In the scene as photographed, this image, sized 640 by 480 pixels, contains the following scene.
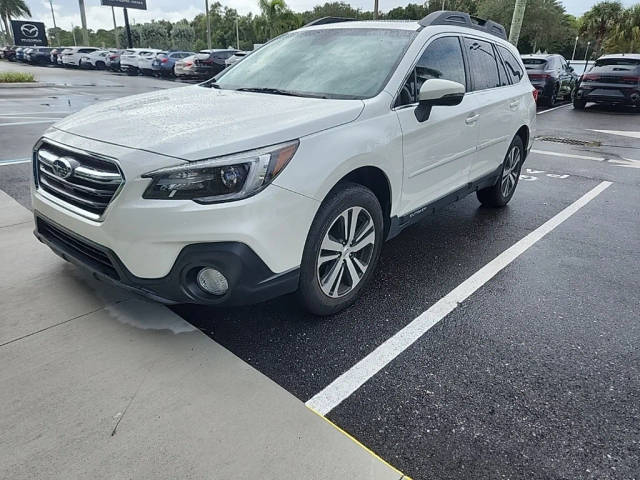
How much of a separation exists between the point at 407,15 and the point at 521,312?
60.4m

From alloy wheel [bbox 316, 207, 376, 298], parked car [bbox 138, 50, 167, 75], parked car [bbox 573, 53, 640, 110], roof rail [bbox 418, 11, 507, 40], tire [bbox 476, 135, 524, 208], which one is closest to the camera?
alloy wheel [bbox 316, 207, 376, 298]

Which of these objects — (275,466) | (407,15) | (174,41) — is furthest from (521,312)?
(174,41)

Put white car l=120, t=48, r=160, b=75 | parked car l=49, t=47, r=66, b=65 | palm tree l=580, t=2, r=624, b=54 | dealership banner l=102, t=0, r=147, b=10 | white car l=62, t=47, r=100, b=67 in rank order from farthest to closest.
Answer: palm tree l=580, t=2, r=624, b=54 → dealership banner l=102, t=0, r=147, b=10 → parked car l=49, t=47, r=66, b=65 → white car l=62, t=47, r=100, b=67 → white car l=120, t=48, r=160, b=75

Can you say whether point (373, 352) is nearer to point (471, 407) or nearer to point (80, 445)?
point (471, 407)

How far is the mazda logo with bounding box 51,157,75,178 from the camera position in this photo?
2.52 metres

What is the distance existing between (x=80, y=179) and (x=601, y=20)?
54.3 m

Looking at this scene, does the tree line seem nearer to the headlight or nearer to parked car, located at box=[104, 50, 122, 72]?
parked car, located at box=[104, 50, 122, 72]

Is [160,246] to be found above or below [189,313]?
above

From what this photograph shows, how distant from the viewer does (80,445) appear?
1947mm

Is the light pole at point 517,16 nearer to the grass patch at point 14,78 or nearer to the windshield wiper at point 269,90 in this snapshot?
the windshield wiper at point 269,90

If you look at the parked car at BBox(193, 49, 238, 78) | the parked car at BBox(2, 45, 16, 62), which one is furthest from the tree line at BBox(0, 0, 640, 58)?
the parked car at BBox(193, 49, 238, 78)

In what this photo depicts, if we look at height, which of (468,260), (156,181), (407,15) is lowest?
(468,260)

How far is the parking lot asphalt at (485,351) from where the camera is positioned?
204 cm

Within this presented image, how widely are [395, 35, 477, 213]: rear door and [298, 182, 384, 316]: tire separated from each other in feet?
1.46
